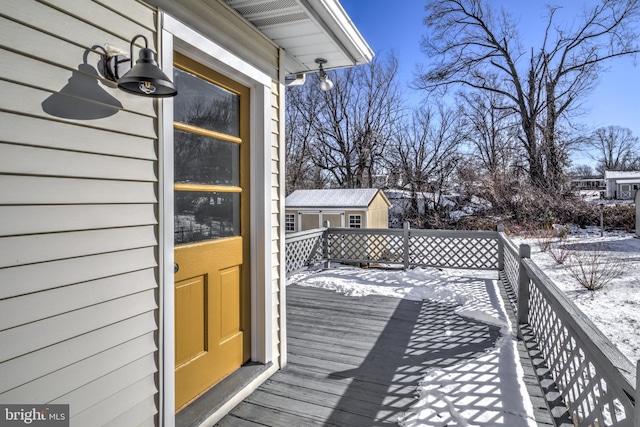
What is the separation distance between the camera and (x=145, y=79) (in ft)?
4.33

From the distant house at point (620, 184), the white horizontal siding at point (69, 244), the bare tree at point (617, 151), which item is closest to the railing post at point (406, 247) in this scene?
the white horizontal siding at point (69, 244)

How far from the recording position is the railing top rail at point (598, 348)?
4.17ft

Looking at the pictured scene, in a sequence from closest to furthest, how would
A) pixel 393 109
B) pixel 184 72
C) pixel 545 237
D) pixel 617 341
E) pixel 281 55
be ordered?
pixel 184 72 < pixel 281 55 < pixel 617 341 < pixel 545 237 < pixel 393 109

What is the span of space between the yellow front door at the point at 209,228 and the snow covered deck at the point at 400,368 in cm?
41

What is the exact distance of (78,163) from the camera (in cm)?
128

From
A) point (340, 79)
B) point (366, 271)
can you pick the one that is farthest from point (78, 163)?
point (340, 79)

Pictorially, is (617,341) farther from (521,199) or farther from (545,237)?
(521,199)

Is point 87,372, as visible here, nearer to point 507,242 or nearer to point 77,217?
point 77,217

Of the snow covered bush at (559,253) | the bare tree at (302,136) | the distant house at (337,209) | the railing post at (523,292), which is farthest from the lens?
the bare tree at (302,136)

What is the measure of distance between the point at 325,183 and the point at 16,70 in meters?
17.0

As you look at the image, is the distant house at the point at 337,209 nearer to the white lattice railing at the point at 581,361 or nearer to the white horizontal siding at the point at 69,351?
the white lattice railing at the point at 581,361

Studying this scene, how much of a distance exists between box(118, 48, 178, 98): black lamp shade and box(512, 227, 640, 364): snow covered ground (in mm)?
4962

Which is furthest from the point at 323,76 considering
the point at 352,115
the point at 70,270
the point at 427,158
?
the point at 352,115

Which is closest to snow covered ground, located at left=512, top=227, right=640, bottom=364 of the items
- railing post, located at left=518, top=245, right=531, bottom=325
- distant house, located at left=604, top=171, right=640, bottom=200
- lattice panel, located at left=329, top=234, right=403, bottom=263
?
railing post, located at left=518, top=245, right=531, bottom=325
